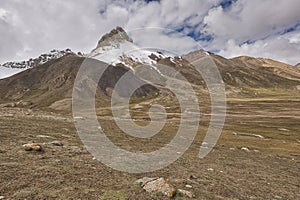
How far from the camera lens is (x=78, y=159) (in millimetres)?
22344

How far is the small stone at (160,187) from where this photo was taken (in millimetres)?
16133

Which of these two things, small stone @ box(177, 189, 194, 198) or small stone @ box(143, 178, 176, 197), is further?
small stone @ box(177, 189, 194, 198)

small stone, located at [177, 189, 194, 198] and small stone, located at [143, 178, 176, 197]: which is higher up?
small stone, located at [143, 178, 176, 197]

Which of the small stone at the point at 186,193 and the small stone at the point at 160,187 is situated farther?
the small stone at the point at 186,193

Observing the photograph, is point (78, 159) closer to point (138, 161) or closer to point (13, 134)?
point (138, 161)

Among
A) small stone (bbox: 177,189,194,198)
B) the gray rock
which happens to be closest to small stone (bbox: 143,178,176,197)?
the gray rock

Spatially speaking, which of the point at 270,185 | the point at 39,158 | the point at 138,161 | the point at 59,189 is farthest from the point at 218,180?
the point at 39,158

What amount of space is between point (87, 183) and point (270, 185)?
16.6 m

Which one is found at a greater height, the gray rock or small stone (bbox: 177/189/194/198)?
the gray rock

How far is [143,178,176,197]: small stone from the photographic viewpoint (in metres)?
16.1

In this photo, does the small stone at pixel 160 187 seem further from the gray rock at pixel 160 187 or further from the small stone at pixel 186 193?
the small stone at pixel 186 193

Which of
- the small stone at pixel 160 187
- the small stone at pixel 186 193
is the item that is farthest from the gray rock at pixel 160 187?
the small stone at pixel 186 193

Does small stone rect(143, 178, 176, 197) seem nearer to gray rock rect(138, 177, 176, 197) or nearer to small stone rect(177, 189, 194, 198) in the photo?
gray rock rect(138, 177, 176, 197)

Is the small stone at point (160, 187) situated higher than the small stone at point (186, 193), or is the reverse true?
the small stone at point (160, 187)
